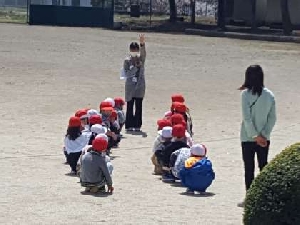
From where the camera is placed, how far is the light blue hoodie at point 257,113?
36.0 ft

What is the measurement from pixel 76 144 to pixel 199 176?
6.71 feet

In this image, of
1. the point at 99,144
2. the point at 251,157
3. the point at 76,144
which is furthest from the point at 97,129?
the point at 251,157

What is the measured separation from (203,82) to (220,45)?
703 inches

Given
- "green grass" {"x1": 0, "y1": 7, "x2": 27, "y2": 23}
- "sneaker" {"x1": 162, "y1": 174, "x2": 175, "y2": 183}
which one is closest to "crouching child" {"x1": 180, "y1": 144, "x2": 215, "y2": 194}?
"sneaker" {"x1": 162, "y1": 174, "x2": 175, "y2": 183}

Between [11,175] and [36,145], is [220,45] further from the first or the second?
[11,175]

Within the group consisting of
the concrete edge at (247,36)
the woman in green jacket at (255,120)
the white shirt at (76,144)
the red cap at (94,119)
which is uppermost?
the woman in green jacket at (255,120)

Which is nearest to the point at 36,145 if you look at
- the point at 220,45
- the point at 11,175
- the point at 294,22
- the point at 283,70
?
the point at 11,175

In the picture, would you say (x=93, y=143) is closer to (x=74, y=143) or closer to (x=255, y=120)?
(x=74, y=143)

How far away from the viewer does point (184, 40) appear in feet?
160

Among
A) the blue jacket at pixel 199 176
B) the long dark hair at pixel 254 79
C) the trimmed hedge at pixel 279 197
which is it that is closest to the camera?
the trimmed hedge at pixel 279 197

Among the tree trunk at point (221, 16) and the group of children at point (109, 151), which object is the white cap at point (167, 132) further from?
the tree trunk at point (221, 16)

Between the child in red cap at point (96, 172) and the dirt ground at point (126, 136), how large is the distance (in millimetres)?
201

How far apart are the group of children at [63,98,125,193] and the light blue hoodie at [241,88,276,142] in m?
1.69

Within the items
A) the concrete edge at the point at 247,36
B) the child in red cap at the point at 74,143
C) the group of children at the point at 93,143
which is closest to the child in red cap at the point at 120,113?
the group of children at the point at 93,143
